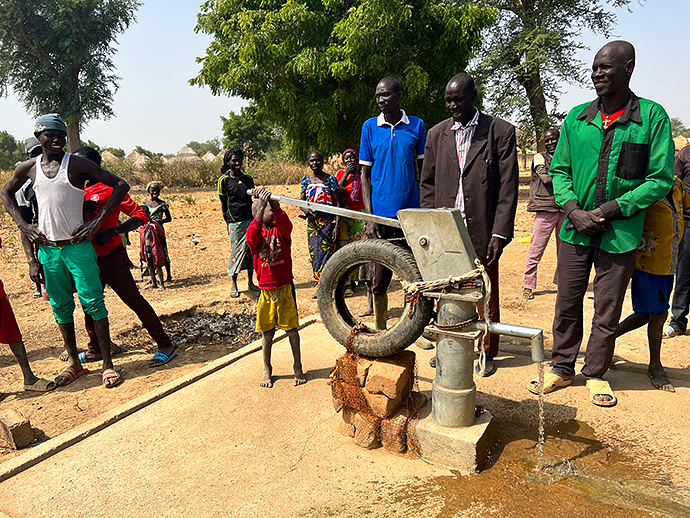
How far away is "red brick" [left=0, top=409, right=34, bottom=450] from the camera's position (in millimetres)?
3100

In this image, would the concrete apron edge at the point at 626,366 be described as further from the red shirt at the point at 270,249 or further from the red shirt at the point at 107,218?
the red shirt at the point at 107,218

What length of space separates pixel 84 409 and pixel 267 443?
1803 mm

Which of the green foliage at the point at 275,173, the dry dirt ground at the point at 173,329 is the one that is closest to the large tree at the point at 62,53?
the green foliage at the point at 275,173

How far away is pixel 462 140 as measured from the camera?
337 cm

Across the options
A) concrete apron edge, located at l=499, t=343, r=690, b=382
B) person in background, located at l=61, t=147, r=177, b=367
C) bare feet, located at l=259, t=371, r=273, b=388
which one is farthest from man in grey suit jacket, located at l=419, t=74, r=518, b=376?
person in background, located at l=61, t=147, r=177, b=367

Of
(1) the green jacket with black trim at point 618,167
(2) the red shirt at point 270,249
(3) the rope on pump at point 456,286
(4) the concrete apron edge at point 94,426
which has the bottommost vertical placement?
(4) the concrete apron edge at point 94,426

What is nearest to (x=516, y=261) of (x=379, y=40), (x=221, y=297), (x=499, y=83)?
(x=221, y=297)

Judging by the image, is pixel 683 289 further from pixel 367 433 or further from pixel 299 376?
pixel 299 376

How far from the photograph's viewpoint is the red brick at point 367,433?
2752 millimetres

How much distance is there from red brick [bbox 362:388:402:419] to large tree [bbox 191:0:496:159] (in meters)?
11.1

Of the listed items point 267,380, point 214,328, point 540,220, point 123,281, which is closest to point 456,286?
point 267,380

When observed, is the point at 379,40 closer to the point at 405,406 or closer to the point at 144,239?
Result: the point at 144,239

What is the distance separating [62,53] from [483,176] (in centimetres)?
2599

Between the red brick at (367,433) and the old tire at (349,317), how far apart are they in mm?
408
